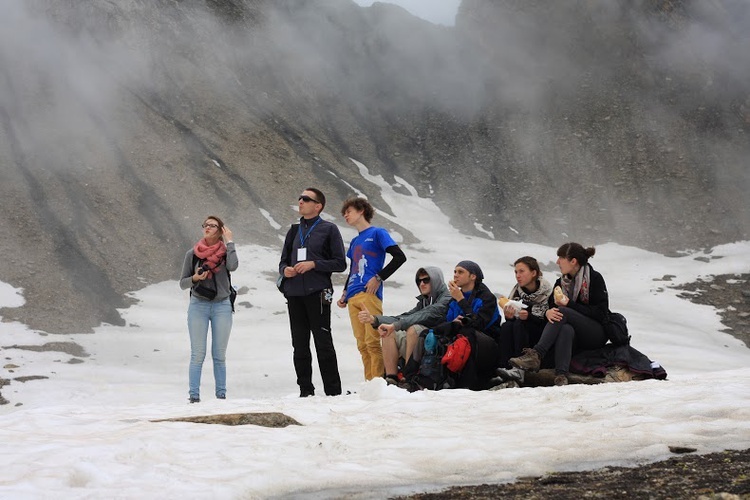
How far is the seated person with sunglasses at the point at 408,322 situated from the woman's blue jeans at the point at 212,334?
1.78 m

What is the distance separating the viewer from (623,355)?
779cm

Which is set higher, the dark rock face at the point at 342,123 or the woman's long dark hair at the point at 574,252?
the dark rock face at the point at 342,123

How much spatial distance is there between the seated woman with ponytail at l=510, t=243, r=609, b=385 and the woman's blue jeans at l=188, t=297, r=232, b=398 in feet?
11.4

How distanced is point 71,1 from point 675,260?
36484 millimetres

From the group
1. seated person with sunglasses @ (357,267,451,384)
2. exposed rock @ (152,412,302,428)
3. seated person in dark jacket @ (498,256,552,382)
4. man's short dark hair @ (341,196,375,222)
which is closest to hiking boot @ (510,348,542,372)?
seated person in dark jacket @ (498,256,552,382)

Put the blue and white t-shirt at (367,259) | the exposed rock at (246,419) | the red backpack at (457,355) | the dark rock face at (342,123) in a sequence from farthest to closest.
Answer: the dark rock face at (342,123)
the blue and white t-shirt at (367,259)
the red backpack at (457,355)
the exposed rock at (246,419)

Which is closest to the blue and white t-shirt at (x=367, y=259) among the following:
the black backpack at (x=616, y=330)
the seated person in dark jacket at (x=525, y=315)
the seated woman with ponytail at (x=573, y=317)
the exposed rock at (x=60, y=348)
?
the seated person in dark jacket at (x=525, y=315)

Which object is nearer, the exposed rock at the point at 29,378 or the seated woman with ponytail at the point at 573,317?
the seated woman with ponytail at the point at 573,317

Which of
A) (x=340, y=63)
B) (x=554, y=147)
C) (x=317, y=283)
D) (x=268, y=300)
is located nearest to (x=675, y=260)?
(x=554, y=147)

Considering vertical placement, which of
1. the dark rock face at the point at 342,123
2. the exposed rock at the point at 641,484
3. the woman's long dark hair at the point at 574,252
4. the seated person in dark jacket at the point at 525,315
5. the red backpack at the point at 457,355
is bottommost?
the exposed rock at the point at 641,484

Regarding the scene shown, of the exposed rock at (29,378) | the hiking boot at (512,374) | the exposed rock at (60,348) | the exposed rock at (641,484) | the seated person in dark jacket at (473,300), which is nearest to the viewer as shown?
the exposed rock at (641,484)

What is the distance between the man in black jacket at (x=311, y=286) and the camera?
26.6 feet

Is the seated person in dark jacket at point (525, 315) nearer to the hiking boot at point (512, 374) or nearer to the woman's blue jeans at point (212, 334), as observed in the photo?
the hiking boot at point (512, 374)

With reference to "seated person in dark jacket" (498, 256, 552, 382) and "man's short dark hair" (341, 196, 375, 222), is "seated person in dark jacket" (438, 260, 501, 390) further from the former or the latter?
"man's short dark hair" (341, 196, 375, 222)
